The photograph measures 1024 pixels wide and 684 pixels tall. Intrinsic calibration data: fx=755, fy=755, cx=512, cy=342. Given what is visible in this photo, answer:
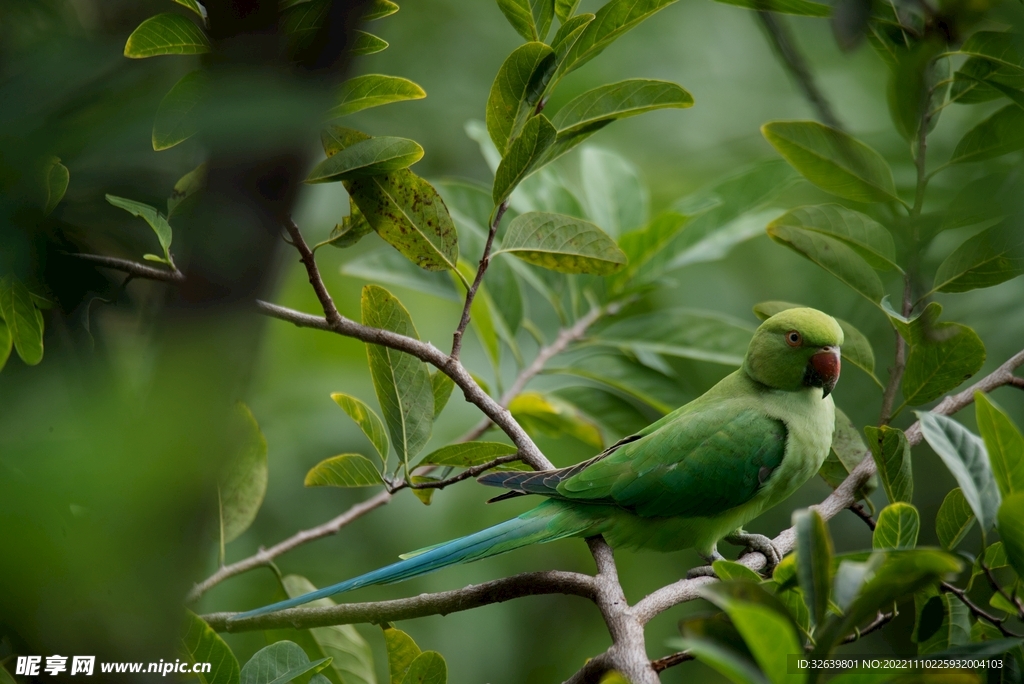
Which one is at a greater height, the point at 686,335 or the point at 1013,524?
the point at 1013,524

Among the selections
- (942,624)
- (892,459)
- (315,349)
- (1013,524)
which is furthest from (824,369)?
(315,349)

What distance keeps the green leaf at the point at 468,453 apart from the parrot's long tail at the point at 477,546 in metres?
0.23

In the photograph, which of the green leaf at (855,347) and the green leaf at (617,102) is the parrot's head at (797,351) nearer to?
the green leaf at (855,347)

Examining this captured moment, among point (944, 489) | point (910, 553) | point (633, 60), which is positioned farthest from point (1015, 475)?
point (633, 60)

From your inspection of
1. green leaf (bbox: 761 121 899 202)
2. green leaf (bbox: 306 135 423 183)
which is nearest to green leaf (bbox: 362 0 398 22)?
green leaf (bbox: 306 135 423 183)

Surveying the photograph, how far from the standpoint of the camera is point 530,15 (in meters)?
1.87

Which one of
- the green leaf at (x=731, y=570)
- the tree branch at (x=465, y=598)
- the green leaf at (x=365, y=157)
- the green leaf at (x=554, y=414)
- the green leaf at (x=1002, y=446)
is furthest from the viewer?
the green leaf at (x=554, y=414)

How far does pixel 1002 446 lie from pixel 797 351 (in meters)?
1.32

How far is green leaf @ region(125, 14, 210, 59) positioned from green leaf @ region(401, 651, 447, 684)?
1339 millimetres

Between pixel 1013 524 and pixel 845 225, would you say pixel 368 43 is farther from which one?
pixel 1013 524

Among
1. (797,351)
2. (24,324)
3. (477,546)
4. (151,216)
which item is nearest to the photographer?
(151,216)

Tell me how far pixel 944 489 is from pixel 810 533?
3.65 metres

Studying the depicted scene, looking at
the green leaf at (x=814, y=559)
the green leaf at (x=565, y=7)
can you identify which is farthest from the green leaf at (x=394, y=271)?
the green leaf at (x=814, y=559)

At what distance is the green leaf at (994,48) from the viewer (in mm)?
1736
